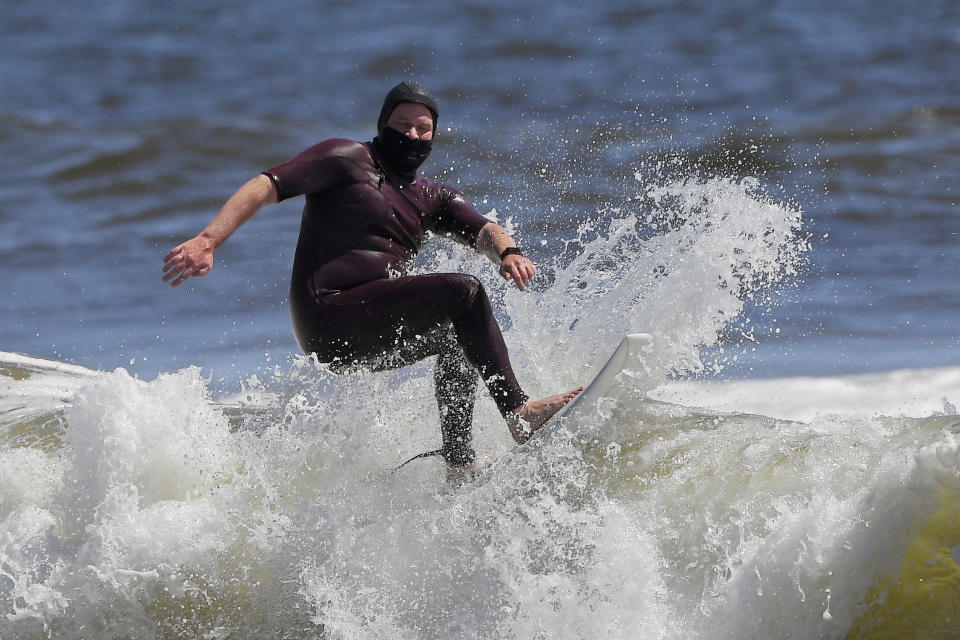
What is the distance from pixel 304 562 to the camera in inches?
163

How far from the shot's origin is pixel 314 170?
4.46m

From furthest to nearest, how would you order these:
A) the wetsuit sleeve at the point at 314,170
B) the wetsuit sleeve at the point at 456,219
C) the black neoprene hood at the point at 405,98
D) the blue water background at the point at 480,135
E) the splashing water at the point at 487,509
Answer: the blue water background at the point at 480,135 < the wetsuit sleeve at the point at 456,219 < the black neoprene hood at the point at 405,98 < the wetsuit sleeve at the point at 314,170 < the splashing water at the point at 487,509

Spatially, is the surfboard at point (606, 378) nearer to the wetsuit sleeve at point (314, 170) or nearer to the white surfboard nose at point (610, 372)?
the white surfboard nose at point (610, 372)

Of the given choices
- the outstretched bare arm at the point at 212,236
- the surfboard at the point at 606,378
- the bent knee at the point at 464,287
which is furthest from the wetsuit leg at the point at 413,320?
the outstretched bare arm at the point at 212,236

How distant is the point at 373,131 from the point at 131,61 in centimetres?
733

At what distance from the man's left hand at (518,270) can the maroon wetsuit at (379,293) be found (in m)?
0.14

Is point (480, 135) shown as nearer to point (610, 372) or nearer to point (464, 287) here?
point (464, 287)

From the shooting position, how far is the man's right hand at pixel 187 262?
3994 mm

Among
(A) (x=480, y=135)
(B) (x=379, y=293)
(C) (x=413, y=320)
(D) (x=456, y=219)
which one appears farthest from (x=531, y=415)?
(A) (x=480, y=135)

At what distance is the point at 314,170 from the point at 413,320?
72 centimetres

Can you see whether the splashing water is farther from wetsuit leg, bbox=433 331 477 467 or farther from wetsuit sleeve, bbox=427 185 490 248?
wetsuit sleeve, bbox=427 185 490 248

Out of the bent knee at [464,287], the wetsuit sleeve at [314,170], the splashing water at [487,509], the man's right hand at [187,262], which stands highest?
the wetsuit sleeve at [314,170]

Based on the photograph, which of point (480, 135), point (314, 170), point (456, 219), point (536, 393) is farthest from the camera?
point (480, 135)

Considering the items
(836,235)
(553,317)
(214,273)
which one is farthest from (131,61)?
(553,317)
